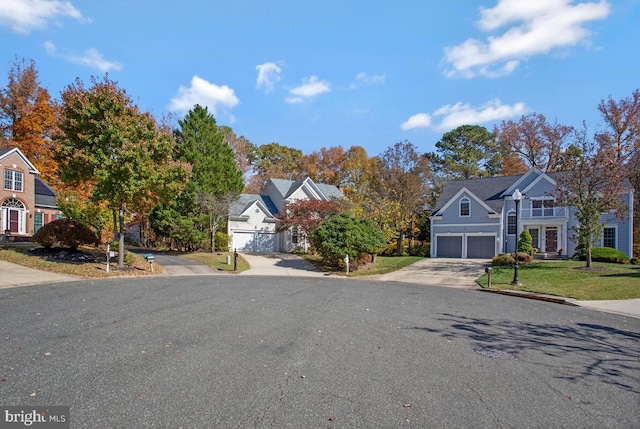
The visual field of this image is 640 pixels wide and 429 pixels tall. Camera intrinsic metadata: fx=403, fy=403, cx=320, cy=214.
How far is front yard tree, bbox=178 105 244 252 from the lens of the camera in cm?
3098

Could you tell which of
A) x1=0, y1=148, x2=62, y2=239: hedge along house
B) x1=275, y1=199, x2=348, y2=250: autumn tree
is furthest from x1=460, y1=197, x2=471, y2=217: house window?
x1=0, y1=148, x2=62, y2=239: hedge along house

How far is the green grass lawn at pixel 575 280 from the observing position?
15.5m

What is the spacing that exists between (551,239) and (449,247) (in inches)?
302

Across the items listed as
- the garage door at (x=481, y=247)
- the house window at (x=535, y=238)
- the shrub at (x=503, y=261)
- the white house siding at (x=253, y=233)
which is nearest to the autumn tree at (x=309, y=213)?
the white house siding at (x=253, y=233)

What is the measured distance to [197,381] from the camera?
4.77 m

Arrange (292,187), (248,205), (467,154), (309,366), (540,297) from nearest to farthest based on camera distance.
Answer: (309,366) → (540,297) → (248,205) → (292,187) → (467,154)

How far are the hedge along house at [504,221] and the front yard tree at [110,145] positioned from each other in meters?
24.2

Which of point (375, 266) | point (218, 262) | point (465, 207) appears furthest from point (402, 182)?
point (218, 262)

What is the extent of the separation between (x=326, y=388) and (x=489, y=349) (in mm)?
3530

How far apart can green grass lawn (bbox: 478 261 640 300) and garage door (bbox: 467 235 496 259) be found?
886cm

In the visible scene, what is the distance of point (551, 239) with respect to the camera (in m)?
31.5

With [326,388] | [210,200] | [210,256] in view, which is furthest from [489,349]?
[210,200]

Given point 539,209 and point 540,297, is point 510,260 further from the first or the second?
point 540,297

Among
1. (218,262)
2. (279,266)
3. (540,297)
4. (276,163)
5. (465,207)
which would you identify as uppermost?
(276,163)
